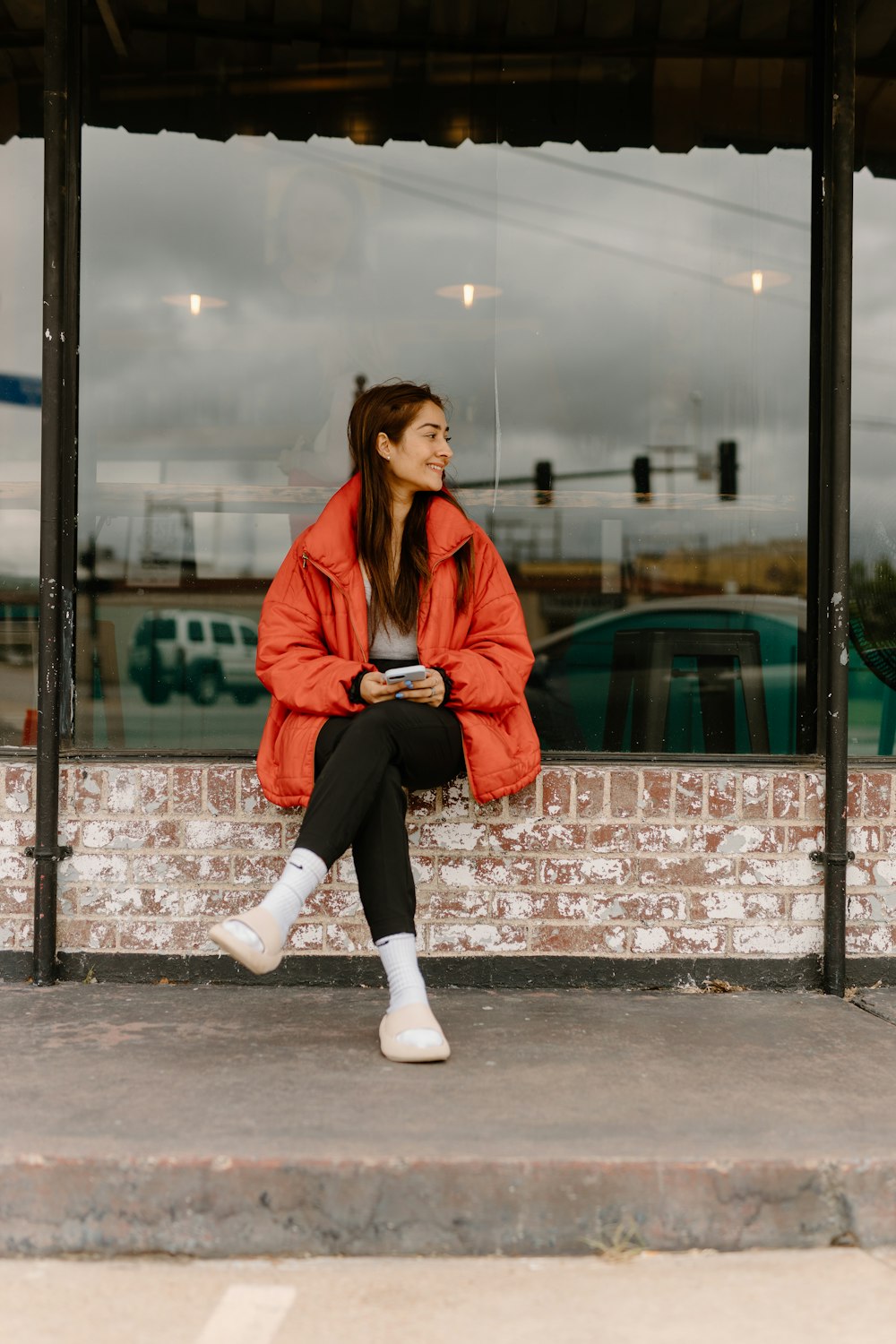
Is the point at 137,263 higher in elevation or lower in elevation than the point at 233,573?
higher

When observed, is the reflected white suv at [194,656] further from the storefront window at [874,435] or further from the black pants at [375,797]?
the storefront window at [874,435]

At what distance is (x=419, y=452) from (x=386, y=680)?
2.40 ft

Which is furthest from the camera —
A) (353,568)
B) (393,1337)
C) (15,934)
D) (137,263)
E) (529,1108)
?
(137,263)

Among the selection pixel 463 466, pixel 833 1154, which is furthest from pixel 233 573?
pixel 833 1154

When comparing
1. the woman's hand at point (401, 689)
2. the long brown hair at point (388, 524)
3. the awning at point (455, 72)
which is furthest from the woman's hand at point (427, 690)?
the awning at point (455, 72)

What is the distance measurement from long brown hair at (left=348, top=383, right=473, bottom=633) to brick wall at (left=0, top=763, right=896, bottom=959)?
23.3 inches

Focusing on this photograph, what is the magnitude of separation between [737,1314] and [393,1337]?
60 centimetres

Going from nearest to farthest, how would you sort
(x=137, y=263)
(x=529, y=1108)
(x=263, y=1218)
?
(x=263, y=1218), (x=529, y=1108), (x=137, y=263)

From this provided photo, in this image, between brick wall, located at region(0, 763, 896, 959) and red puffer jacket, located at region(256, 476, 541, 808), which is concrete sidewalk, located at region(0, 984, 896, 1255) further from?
red puffer jacket, located at region(256, 476, 541, 808)

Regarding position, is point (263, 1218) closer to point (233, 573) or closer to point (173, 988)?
point (173, 988)

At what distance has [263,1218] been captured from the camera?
2461 millimetres

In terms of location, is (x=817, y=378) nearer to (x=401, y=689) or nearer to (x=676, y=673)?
(x=676, y=673)

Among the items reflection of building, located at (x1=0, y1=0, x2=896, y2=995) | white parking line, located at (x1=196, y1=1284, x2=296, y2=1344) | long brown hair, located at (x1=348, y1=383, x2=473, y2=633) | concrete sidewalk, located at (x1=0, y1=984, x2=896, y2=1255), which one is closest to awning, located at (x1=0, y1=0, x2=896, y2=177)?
reflection of building, located at (x1=0, y1=0, x2=896, y2=995)

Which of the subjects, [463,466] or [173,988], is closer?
[173,988]
